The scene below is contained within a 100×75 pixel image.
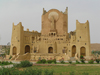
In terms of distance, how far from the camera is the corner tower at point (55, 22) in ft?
142

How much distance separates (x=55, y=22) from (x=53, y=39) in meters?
6.77

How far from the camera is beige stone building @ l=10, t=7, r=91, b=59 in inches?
1399

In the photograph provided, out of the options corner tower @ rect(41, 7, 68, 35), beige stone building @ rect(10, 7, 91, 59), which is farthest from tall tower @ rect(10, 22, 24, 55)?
corner tower @ rect(41, 7, 68, 35)

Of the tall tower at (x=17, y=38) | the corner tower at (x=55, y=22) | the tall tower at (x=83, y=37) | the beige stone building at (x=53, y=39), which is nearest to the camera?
the tall tower at (x=83, y=37)

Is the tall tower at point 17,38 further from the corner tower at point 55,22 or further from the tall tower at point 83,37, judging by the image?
the tall tower at point 83,37

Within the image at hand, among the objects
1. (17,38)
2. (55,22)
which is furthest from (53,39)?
(17,38)

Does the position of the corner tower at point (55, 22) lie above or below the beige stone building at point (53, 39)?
above

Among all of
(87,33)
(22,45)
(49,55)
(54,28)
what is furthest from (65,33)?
(22,45)

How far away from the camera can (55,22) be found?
43938mm

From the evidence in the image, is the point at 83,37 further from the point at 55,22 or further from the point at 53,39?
the point at 55,22

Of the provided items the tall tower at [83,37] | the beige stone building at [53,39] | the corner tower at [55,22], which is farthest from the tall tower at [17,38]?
the tall tower at [83,37]

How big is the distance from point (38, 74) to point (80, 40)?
88.1 feet

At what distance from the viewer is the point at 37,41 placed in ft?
131

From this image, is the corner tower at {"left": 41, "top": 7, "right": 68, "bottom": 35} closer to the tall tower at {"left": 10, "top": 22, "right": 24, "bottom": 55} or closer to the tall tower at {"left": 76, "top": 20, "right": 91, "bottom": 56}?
the tall tower at {"left": 76, "top": 20, "right": 91, "bottom": 56}
